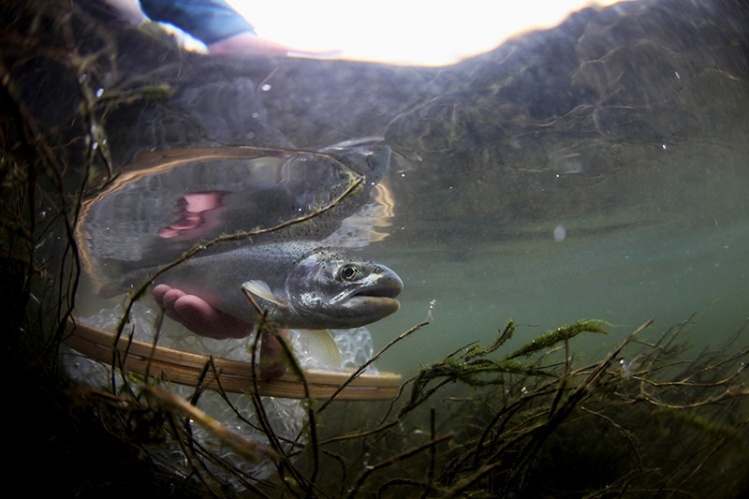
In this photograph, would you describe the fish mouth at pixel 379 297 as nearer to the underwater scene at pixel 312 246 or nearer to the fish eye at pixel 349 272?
the underwater scene at pixel 312 246

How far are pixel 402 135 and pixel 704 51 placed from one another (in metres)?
5.86

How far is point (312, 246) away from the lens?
197 inches

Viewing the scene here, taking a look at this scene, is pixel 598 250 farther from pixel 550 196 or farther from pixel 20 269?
pixel 20 269

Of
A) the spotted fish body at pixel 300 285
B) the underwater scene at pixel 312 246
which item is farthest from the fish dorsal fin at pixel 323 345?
the spotted fish body at pixel 300 285

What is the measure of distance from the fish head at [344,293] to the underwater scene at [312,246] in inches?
1.1

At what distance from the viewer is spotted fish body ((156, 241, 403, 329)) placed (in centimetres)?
395

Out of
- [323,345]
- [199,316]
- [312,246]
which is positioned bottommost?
[323,345]

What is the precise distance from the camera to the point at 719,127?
11391 millimetres

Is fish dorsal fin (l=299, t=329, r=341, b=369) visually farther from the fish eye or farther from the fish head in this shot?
the fish eye

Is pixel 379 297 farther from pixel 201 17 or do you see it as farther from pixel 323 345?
pixel 201 17

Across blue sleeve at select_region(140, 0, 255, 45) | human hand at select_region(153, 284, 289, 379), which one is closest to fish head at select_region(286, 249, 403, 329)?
human hand at select_region(153, 284, 289, 379)

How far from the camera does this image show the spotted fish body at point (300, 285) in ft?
13.0

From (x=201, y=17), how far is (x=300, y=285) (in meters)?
3.04

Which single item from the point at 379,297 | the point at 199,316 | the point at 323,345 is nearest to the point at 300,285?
the point at 323,345
